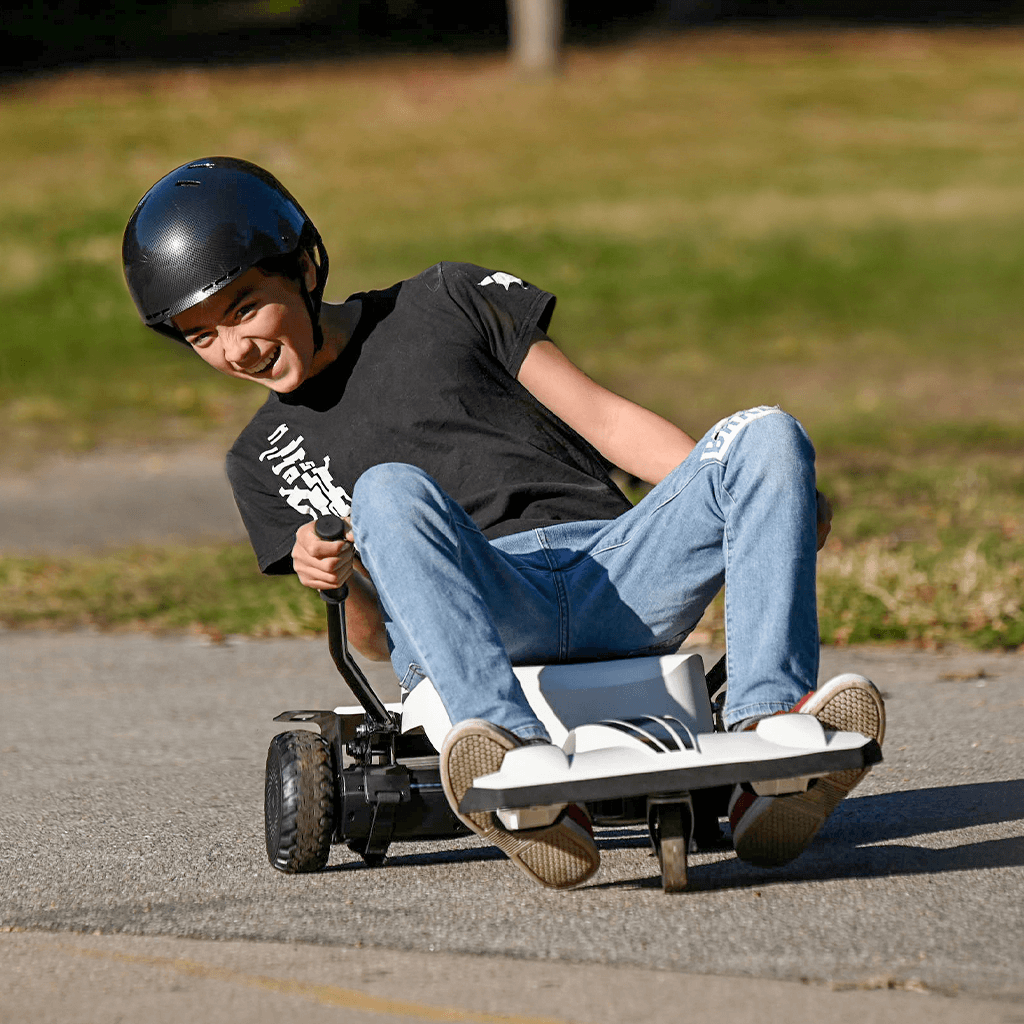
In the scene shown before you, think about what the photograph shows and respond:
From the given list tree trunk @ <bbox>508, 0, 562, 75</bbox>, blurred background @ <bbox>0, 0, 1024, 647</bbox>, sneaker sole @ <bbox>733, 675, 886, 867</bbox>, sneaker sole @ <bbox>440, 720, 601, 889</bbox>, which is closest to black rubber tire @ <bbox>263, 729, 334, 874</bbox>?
sneaker sole @ <bbox>440, 720, 601, 889</bbox>

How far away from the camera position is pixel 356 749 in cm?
334

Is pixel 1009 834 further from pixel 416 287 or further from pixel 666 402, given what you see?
pixel 666 402

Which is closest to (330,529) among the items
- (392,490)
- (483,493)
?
(392,490)

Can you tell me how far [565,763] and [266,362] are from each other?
122cm

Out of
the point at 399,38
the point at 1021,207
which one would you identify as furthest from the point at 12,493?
the point at 399,38

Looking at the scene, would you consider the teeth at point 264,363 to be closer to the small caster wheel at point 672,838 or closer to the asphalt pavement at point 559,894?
the asphalt pavement at point 559,894

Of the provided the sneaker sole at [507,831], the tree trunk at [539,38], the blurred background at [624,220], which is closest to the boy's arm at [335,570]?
the sneaker sole at [507,831]

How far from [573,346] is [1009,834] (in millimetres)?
12060

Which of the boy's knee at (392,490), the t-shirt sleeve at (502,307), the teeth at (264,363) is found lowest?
the boy's knee at (392,490)

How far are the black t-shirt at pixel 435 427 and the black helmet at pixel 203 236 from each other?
0.17 m

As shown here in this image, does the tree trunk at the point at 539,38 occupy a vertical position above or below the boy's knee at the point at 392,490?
below

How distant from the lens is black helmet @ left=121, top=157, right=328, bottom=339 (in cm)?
346

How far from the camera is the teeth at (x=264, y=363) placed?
3.54 meters

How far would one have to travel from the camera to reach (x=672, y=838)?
117 inches
